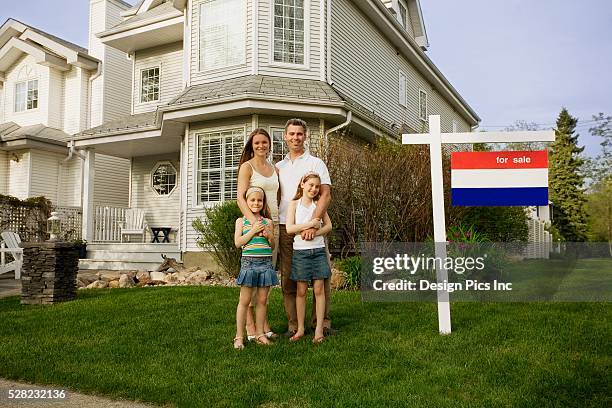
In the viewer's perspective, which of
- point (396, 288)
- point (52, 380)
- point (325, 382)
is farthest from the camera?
point (396, 288)

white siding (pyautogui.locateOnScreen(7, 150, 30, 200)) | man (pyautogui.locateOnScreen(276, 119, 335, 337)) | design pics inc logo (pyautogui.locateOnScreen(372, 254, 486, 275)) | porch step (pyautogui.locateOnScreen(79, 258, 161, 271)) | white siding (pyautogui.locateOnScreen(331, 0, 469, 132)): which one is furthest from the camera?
white siding (pyautogui.locateOnScreen(7, 150, 30, 200))

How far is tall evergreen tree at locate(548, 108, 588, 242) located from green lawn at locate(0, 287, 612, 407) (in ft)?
105

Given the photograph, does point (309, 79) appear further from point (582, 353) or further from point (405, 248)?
point (582, 353)

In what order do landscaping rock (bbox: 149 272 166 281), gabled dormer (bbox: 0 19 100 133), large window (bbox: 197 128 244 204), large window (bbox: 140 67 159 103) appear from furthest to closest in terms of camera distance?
gabled dormer (bbox: 0 19 100 133), large window (bbox: 140 67 159 103), large window (bbox: 197 128 244 204), landscaping rock (bbox: 149 272 166 281)

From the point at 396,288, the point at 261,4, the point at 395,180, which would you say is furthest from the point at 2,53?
the point at 396,288

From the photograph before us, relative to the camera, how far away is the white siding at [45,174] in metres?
17.2

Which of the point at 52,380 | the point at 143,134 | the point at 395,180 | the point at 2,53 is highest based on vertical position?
the point at 2,53

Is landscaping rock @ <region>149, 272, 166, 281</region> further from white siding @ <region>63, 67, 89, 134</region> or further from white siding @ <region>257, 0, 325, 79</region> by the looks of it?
white siding @ <region>63, 67, 89, 134</region>

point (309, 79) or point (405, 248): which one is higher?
point (309, 79)

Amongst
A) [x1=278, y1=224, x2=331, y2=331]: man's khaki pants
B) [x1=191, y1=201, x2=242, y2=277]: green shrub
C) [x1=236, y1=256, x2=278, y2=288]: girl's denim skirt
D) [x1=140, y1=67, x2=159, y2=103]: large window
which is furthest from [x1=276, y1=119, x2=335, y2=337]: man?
[x1=140, y1=67, x2=159, y2=103]: large window

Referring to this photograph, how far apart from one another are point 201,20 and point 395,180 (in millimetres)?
6863

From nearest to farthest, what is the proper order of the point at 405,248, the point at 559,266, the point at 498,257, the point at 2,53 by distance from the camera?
the point at 498,257 < the point at 405,248 < the point at 559,266 < the point at 2,53

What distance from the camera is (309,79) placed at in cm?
1209

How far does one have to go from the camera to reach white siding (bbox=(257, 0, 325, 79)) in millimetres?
11891
